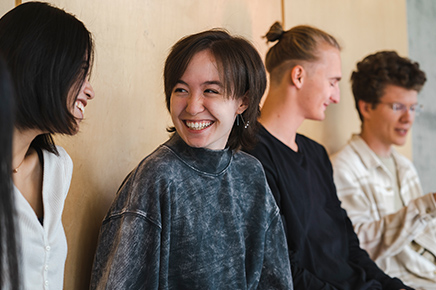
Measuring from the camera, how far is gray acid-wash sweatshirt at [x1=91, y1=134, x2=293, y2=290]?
4.87 feet

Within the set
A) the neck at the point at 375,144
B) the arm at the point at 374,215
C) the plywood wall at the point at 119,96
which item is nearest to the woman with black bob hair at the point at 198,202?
the plywood wall at the point at 119,96

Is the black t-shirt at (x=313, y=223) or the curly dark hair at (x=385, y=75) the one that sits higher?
the curly dark hair at (x=385, y=75)

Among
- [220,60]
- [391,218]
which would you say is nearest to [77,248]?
[220,60]

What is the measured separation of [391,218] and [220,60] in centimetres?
144

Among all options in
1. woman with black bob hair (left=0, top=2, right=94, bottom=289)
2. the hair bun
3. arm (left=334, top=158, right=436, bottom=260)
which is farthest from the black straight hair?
arm (left=334, top=158, right=436, bottom=260)

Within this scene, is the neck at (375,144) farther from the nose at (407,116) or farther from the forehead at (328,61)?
the forehead at (328,61)

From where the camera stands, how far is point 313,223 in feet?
7.23

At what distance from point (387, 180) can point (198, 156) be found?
1664 millimetres

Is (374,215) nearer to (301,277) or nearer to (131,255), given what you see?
(301,277)

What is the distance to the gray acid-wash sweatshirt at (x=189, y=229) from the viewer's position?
4.87 feet

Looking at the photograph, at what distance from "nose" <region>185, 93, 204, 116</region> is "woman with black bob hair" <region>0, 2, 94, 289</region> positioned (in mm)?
285

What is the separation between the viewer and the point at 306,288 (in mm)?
1979

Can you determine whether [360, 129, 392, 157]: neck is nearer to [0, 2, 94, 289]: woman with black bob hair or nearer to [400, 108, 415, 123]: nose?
[400, 108, 415, 123]: nose

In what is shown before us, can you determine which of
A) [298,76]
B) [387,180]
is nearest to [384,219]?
[387,180]
